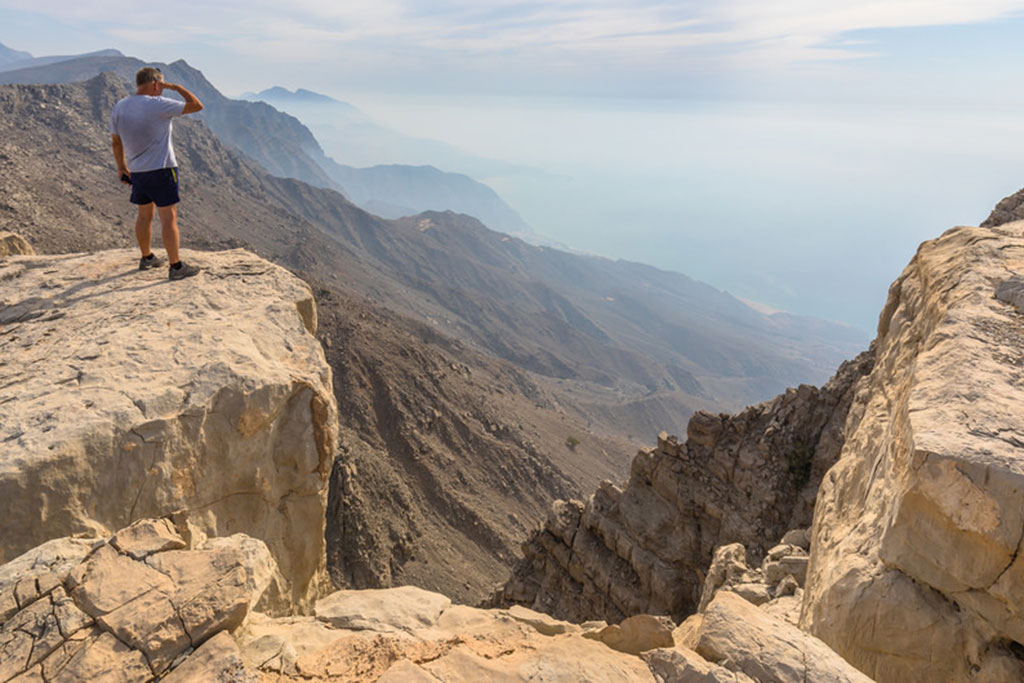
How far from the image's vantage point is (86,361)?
6023 mm

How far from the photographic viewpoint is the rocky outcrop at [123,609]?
3.41 meters

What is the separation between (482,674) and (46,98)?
11212 centimetres

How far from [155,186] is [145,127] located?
760mm

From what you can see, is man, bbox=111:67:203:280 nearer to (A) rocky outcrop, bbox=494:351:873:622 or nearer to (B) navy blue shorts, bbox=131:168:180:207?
(B) navy blue shorts, bbox=131:168:180:207

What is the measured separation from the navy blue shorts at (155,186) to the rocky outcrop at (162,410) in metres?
1.08

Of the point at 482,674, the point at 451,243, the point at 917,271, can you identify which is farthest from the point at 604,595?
the point at 451,243

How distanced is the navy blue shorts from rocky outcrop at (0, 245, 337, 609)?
108 centimetres

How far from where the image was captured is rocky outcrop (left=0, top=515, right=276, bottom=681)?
341cm

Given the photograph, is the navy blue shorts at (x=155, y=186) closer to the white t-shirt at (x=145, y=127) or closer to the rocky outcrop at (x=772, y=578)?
the white t-shirt at (x=145, y=127)

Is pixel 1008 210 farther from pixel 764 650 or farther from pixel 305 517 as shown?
pixel 305 517

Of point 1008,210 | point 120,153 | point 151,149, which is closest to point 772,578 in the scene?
point 1008,210

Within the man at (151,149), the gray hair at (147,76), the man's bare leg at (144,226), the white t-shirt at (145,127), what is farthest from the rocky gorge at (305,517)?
the gray hair at (147,76)

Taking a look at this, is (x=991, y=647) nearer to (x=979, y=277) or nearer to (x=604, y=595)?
(x=979, y=277)

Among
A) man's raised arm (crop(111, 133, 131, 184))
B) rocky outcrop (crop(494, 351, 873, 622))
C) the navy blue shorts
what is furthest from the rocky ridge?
rocky outcrop (crop(494, 351, 873, 622))
